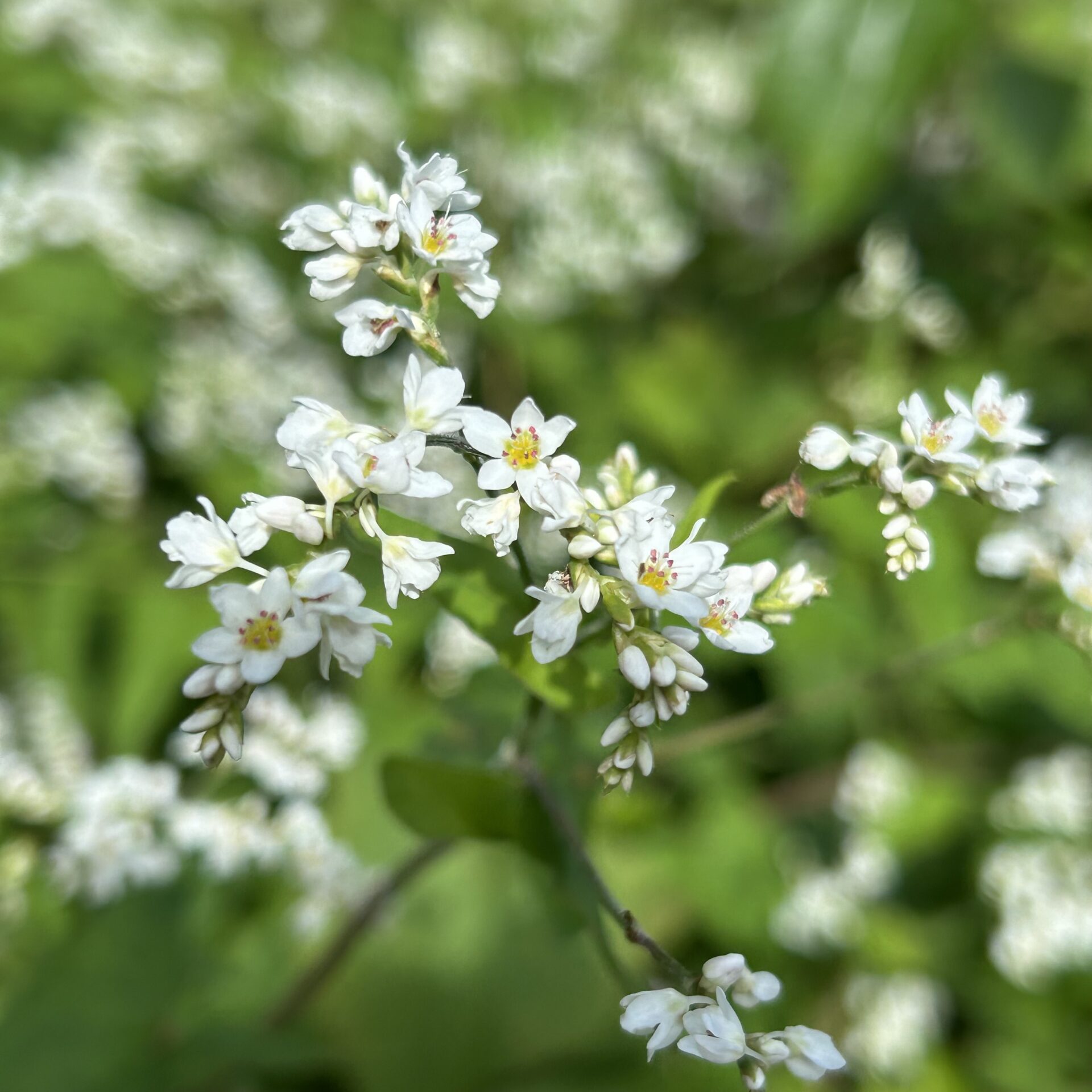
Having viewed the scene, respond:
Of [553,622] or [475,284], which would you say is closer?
[553,622]

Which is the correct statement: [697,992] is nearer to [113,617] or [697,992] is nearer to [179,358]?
[113,617]

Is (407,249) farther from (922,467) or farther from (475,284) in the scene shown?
(922,467)

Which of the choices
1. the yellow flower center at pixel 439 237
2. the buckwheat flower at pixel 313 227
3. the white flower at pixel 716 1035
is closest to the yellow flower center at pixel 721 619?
the white flower at pixel 716 1035

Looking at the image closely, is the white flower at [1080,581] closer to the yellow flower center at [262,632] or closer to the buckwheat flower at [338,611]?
the buckwheat flower at [338,611]

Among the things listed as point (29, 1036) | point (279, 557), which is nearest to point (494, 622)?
point (279, 557)

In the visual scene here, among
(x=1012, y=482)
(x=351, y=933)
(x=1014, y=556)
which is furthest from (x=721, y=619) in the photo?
(x=351, y=933)
